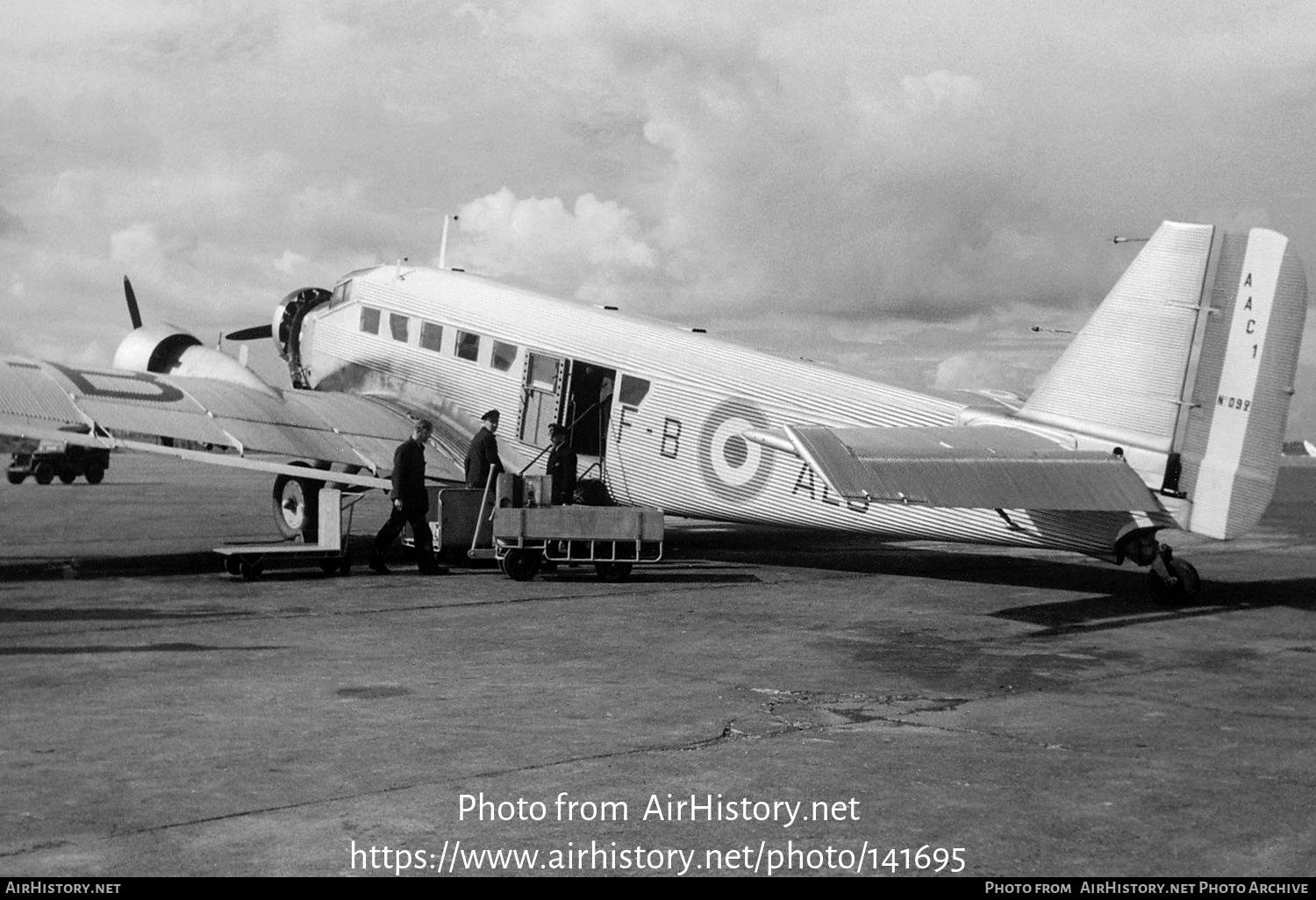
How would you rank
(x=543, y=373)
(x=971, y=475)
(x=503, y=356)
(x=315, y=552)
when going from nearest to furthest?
(x=971, y=475) → (x=315, y=552) → (x=543, y=373) → (x=503, y=356)

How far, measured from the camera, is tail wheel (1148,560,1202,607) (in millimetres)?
12820

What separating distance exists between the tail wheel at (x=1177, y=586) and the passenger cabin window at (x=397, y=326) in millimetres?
11123

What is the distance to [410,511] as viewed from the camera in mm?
15031

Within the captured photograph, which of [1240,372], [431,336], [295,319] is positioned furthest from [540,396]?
[1240,372]

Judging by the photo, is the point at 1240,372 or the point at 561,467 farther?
the point at 561,467

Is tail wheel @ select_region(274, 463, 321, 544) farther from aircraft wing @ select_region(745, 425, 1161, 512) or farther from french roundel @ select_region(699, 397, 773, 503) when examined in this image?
aircraft wing @ select_region(745, 425, 1161, 512)

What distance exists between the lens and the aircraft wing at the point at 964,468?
966 centimetres

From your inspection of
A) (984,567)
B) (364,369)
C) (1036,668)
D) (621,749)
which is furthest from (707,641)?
(364,369)

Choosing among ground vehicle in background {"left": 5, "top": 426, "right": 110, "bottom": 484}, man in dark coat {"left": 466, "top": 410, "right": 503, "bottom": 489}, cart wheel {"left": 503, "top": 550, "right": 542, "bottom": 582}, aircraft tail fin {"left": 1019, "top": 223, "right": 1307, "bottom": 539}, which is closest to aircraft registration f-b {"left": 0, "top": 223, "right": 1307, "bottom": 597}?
aircraft tail fin {"left": 1019, "top": 223, "right": 1307, "bottom": 539}

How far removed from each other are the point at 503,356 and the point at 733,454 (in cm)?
408

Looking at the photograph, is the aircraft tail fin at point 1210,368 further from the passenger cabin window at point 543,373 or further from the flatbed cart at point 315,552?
the flatbed cart at point 315,552

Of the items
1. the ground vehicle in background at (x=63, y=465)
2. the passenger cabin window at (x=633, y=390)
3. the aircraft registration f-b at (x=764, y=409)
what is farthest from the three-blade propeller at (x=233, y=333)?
the ground vehicle in background at (x=63, y=465)

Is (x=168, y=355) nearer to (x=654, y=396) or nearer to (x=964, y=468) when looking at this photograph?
(x=654, y=396)

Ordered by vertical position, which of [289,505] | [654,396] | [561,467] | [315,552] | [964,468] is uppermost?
[654,396]
